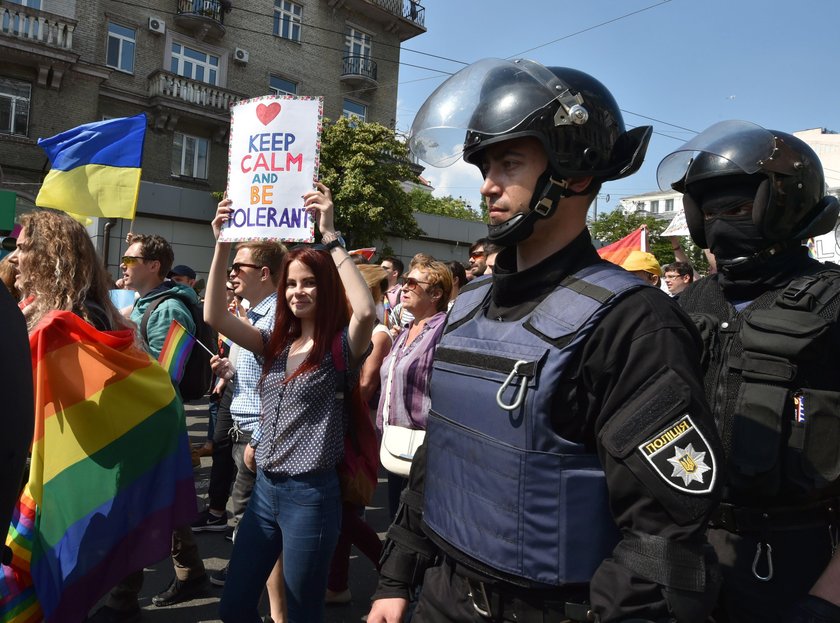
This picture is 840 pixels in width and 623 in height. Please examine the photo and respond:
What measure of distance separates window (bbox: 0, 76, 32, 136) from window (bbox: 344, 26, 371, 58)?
476 inches

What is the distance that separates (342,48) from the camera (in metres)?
26.3

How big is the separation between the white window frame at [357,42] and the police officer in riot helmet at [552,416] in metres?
26.8

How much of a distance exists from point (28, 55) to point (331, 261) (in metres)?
19.0

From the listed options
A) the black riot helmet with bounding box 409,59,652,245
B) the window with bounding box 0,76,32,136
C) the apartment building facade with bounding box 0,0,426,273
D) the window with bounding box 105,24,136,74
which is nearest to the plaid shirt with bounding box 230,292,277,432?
the black riot helmet with bounding box 409,59,652,245

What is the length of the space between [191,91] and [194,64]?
1526 millimetres

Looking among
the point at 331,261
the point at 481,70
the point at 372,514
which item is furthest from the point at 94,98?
the point at 481,70

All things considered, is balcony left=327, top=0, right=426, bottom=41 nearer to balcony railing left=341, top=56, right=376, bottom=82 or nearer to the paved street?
balcony railing left=341, top=56, right=376, bottom=82

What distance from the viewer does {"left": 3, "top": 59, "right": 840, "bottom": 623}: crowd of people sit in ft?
4.37

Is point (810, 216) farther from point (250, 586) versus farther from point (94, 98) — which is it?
point (94, 98)

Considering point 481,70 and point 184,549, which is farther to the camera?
point 184,549

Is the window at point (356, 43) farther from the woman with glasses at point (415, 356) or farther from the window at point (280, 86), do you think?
the woman with glasses at point (415, 356)

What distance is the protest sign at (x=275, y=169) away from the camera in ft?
11.1

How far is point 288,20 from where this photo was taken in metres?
25.0

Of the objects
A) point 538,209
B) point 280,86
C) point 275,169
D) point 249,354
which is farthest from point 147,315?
point 280,86
